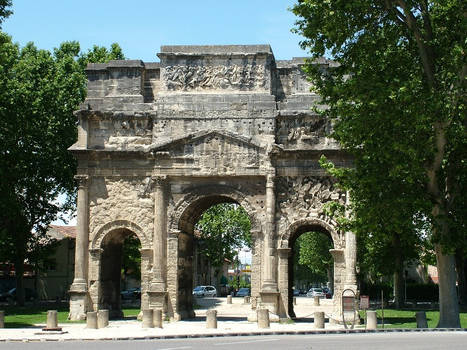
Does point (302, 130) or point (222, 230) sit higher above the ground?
point (302, 130)

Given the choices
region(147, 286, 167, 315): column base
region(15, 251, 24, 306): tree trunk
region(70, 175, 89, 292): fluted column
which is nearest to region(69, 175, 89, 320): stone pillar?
region(70, 175, 89, 292): fluted column

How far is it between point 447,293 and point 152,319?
9.83m

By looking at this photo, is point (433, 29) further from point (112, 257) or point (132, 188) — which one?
point (112, 257)

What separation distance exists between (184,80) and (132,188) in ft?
15.9

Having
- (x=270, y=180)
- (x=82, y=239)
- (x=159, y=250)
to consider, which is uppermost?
(x=270, y=180)

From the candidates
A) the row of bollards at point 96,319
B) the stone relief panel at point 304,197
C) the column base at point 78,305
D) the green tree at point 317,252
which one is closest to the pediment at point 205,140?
the stone relief panel at point 304,197

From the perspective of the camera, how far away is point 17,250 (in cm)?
4234

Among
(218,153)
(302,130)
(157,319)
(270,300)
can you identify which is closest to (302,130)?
(302,130)

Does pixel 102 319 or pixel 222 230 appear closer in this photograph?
pixel 102 319

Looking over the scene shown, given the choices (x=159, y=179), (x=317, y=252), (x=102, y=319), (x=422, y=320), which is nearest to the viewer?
(x=422, y=320)

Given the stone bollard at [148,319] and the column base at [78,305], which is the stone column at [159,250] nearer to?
the column base at [78,305]

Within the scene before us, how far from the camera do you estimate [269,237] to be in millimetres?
28219

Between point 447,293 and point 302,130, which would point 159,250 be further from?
point 447,293

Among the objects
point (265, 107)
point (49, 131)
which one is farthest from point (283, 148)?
point (49, 131)
